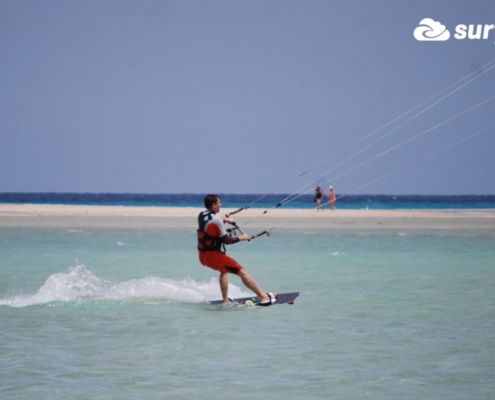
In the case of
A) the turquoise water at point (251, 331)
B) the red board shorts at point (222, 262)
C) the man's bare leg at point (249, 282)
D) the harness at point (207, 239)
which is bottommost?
the turquoise water at point (251, 331)

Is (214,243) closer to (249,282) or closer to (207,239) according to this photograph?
(207,239)

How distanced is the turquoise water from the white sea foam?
36 millimetres

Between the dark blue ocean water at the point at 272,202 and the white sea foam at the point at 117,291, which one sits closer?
the white sea foam at the point at 117,291

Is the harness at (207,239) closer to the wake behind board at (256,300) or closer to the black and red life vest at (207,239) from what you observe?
the black and red life vest at (207,239)

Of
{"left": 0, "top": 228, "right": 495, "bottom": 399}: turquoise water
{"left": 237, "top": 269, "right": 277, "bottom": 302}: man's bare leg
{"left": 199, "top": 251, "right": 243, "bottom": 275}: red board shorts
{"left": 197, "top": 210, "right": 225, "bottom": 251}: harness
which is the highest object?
{"left": 197, "top": 210, "right": 225, "bottom": 251}: harness

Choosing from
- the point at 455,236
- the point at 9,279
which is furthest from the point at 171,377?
the point at 455,236

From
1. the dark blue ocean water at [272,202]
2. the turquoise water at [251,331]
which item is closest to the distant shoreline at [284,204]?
the dark blue ocean water at [272,202]

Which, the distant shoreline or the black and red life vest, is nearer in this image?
the black and red life vest

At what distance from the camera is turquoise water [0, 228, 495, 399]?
698 cm

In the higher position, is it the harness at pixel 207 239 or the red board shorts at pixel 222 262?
the harness at pixel 207 239

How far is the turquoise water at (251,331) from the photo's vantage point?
22.9ft

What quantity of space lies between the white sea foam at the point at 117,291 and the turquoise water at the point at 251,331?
4cm

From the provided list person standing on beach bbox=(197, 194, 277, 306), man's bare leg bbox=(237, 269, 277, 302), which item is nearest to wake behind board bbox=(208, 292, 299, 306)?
man's bare leg bbox=(237, 269, 277, 302)

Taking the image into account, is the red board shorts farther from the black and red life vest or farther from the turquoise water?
the turquoise water
